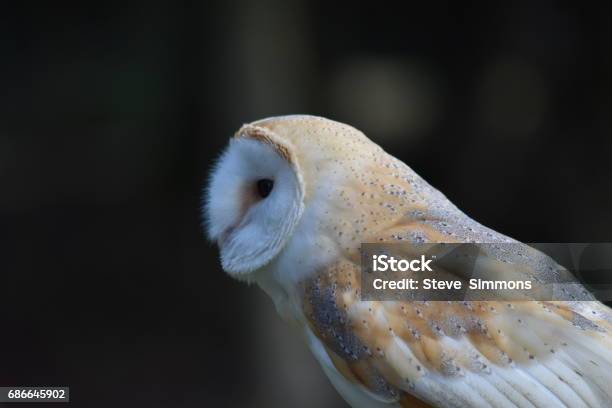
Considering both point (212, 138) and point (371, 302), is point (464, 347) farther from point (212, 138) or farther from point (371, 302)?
point (212, 138)

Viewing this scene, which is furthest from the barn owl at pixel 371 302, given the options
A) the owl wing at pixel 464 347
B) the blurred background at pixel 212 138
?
the blurred background at pixel 212 138

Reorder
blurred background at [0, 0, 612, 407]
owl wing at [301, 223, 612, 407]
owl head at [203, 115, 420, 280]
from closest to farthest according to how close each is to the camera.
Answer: owl wing at [301, 223, 612, 407], owl head at [203, 115, 420, 280], blurred background at [0, 0, 612, 407]

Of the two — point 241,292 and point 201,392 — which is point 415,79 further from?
point 201,392

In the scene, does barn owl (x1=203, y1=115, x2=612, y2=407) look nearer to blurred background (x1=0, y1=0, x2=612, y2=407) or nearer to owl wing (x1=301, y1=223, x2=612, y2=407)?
owl wing (x1=301, y1=223, x2=612, y2=407)

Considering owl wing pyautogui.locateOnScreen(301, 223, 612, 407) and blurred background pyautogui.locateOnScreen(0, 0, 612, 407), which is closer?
owl wing pyautogui.locateOnScreen(301, 223, 612, 407)

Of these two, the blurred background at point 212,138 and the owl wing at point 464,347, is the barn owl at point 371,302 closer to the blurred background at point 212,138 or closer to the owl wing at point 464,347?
the owl wing at point 464,347

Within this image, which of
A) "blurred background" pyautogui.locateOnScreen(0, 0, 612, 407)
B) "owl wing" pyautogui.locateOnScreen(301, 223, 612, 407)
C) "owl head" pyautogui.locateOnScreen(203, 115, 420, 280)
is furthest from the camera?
"blurred background" pyautogui.locateOnScreen(0, 0, 612, 407)

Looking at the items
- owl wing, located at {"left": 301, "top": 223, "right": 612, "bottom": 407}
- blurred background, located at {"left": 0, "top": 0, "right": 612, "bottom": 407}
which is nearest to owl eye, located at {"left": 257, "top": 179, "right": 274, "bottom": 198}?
owl wing, located at {"left": 301, "top": 223, "right": 612, "bottom": 407}
